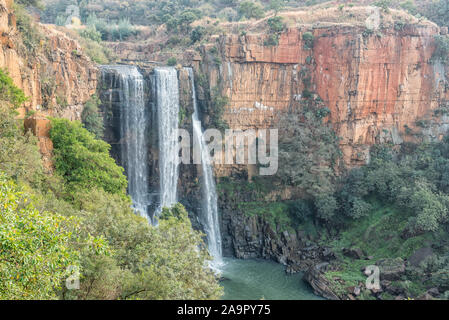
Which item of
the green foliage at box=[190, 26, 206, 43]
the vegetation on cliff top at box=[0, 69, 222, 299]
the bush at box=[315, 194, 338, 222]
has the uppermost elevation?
the green foliage at box=[190, 26, 206, 43]

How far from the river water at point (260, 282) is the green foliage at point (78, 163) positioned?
7.97 meters

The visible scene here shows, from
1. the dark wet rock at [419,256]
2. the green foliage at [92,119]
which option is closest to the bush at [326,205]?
the dark wet rock at [419,256]

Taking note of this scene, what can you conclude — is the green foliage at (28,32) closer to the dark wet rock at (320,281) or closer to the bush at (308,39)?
the bush at (308,39)

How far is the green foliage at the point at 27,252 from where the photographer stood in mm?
5516

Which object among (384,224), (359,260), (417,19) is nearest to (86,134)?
(359,260)

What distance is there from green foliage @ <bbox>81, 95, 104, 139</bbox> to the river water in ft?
33.9

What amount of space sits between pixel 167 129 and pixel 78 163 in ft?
30.0

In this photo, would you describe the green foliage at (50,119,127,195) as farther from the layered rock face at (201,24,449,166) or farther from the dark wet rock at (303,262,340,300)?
the layered rock face at (201,24,449,166)

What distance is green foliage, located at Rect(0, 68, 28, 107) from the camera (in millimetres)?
13125

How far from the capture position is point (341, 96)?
25.3 m

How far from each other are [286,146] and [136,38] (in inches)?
695

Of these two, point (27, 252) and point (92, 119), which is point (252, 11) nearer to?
point (92, 119)

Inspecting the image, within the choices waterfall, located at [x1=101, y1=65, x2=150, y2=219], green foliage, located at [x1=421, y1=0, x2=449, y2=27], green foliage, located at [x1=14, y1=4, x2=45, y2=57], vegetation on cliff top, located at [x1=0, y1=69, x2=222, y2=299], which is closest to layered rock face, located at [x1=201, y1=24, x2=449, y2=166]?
green foliage, located at [x1=421, y1=0, x2=449, y2=27]

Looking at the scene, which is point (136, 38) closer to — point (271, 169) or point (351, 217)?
point (271, 169)
